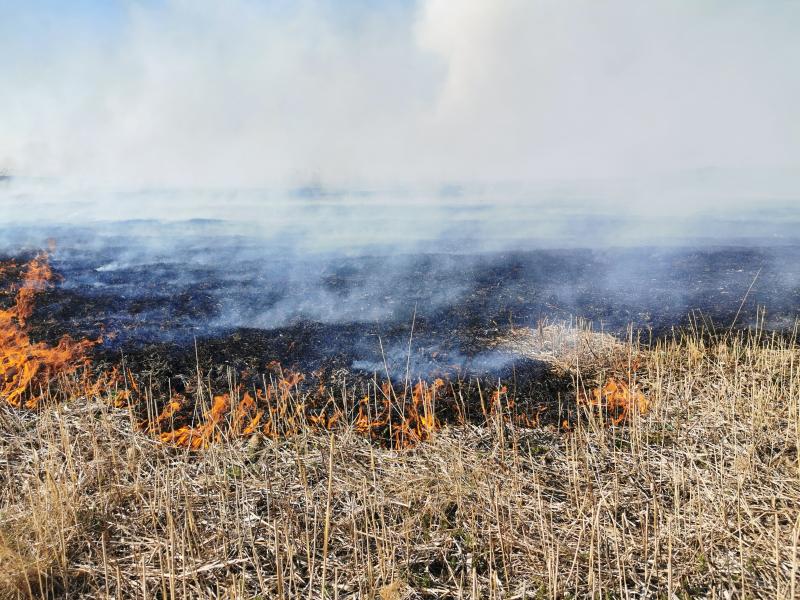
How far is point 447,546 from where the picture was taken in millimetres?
3965

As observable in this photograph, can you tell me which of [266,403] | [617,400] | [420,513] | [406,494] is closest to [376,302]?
[266,403]

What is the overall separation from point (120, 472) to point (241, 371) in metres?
2.03

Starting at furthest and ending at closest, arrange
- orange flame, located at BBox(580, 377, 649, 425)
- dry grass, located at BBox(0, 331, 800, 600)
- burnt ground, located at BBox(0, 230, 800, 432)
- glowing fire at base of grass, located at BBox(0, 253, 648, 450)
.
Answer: burnt ground, located at BBox(0, 230, 800, 432) → orange flame, located at BBox(580, 377, 649, 425) → glowing fire at base of grass, located at BBox(0, 253, 648, 450) → dry grass, located at BBox(0, 331, 800, 600)

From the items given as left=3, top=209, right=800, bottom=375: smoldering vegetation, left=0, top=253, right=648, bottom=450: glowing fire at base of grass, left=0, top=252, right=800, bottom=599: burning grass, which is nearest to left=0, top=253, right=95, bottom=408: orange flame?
left=0, top=253, right=648, bottom=450: glowing fire at base of grass

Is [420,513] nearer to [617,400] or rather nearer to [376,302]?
[617,400]

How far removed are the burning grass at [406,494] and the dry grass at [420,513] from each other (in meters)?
0.02

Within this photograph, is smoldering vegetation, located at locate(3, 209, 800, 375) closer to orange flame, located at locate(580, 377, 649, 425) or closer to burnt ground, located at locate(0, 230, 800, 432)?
burnt ground, located at locate(0, 230, 800, 432)

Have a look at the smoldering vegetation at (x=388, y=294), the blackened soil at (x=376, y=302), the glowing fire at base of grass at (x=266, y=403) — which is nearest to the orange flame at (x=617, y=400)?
the glowing fire at base of grass at (x=266, y=403)

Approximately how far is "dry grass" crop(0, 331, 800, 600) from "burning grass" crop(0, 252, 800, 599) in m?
0.02

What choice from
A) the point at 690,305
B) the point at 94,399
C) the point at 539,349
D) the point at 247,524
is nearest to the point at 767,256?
the point at 690,305

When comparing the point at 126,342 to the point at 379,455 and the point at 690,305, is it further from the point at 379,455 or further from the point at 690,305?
the point at 690,305

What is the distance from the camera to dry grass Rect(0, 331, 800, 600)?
3.46m

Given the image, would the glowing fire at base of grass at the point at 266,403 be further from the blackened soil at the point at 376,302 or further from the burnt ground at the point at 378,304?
the blackened soil at the point at 376,302

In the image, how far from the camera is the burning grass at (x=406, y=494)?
3.50m
